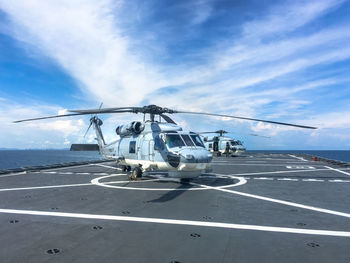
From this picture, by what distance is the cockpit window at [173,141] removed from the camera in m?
13.2

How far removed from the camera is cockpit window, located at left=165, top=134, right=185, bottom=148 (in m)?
13.2

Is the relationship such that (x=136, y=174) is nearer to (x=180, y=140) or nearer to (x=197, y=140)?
(x=180, y=140)

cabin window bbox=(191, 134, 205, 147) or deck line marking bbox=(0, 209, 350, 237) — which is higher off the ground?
cabin window bbox=(191, 134, 205, 147)

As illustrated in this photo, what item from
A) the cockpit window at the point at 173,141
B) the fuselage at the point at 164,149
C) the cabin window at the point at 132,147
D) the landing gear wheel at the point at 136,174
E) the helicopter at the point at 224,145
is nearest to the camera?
the fuselage at the point at 164,149

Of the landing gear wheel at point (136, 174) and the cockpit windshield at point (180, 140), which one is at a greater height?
the cockpit windshield at point (180, 140)

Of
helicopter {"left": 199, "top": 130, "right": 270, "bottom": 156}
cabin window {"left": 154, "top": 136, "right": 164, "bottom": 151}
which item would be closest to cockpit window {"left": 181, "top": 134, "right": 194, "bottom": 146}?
cabin window {"left": 154, "top": 136, "right": 164, "bottom": 151}

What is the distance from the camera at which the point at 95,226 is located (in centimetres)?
629

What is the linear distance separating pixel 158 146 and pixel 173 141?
3.38 ft

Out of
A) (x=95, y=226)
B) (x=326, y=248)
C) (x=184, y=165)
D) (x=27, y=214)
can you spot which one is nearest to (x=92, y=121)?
(x=184, y=165)

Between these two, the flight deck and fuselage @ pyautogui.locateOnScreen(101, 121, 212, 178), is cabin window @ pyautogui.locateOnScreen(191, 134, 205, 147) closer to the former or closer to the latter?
fuselage @ pyautogui.locateOnScreen(101, 121, 212, 178)

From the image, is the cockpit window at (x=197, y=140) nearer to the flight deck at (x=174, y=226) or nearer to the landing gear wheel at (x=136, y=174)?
the flight deck at (x=174, y=226)

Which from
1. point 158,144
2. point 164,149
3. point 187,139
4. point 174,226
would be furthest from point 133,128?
point 174,226

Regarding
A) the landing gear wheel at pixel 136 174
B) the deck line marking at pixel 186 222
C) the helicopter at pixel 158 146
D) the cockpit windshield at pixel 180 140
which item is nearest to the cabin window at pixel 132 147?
the helicopter at pixel 158 146

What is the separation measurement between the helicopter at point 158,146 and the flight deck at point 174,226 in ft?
6.55
